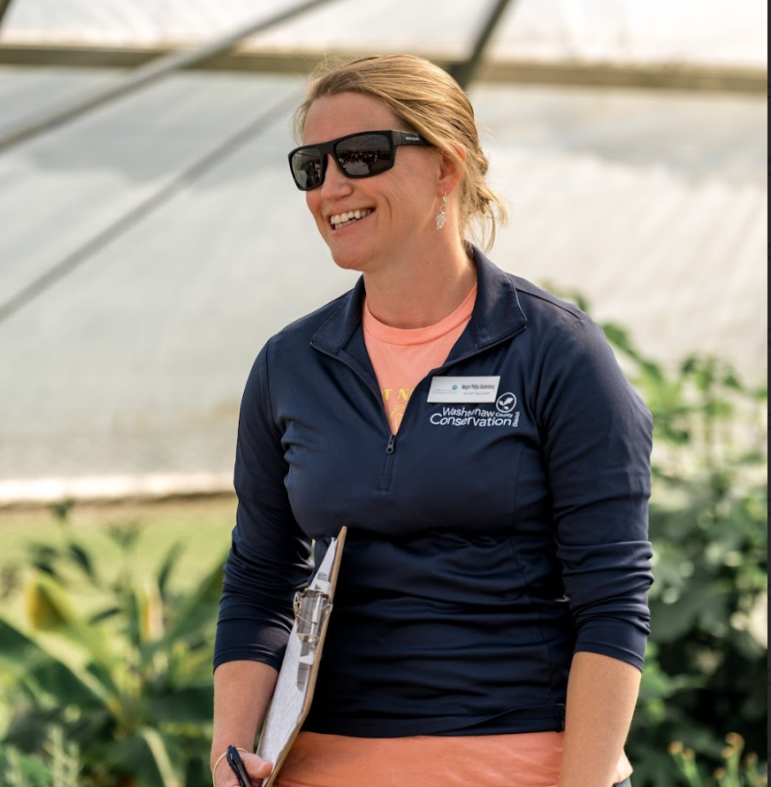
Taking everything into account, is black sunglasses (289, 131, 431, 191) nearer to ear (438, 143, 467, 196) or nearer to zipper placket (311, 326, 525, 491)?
ear (438, 143, 467, 196)

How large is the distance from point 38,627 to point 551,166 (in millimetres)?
3093

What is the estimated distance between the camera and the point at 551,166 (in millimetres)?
5355

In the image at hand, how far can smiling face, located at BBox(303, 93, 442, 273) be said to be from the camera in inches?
59.5

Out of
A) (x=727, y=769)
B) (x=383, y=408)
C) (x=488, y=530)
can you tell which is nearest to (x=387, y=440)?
(x=383, y=408)

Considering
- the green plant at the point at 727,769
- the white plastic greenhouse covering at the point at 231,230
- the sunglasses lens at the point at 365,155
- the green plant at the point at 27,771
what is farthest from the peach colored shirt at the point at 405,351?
the white plastic greenhouse covering at the point at 231,230

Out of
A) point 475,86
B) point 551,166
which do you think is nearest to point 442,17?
point 475,86

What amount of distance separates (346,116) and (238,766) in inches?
34.3

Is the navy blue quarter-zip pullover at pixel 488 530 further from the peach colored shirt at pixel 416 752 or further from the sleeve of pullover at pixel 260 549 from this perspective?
the sleeve of pullover at pixel 260 549

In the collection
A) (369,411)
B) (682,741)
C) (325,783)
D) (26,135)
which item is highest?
(26,135)

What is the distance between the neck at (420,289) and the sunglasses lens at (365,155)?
0.42 feet

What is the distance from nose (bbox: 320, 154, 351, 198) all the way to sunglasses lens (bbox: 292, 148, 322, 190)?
29 mm

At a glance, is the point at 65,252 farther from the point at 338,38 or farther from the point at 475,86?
the point at 475,86

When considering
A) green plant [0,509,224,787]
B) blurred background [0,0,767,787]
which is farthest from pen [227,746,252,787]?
green plant [0,509,224,787]

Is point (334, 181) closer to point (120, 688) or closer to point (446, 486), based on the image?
point (446, 486)
